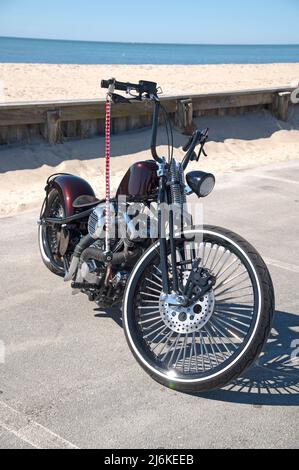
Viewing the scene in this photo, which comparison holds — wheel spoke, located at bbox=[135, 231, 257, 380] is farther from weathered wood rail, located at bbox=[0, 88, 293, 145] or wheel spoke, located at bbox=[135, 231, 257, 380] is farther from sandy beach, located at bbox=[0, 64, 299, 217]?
weathered wood rail, located at bbox=[0, 88, 293, 145]

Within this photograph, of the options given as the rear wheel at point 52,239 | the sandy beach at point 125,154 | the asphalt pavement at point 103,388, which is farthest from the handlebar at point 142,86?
the sandy beach at point 125,154

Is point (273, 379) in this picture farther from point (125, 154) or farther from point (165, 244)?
point (125, 154)

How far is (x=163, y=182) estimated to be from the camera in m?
4.16

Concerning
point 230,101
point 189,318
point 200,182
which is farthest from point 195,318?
point 230,101

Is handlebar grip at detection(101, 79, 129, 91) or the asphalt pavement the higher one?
handlebar grip at detection(101, 79, 129, 91)

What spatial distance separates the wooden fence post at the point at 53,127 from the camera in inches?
451

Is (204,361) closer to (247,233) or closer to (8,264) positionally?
(8,264)

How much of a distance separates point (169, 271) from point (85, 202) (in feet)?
3.88

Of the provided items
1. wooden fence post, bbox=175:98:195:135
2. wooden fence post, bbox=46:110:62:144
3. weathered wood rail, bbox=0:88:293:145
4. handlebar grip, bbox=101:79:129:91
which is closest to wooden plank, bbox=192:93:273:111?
weathered wood rail, bbox=0:88:293:145

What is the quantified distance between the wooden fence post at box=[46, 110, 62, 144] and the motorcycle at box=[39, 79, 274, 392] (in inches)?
268

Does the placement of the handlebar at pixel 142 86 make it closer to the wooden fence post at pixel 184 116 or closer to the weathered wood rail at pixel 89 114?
the weathered wood rail at pixel 89 114

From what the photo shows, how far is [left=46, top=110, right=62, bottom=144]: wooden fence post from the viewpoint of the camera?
451 inches

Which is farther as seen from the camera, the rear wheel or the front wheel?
the rear wheel

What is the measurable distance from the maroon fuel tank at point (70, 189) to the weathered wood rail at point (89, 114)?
402 centimetres
